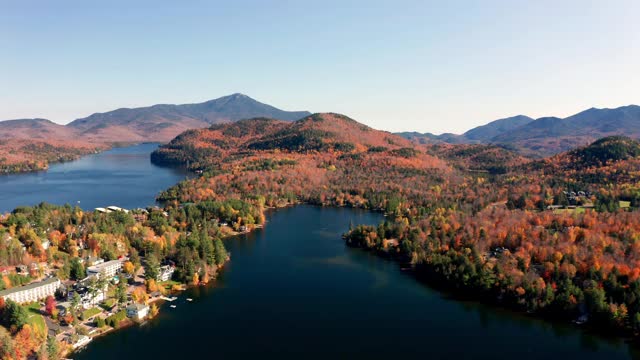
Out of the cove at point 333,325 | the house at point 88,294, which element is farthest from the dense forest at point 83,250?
the cove at point 333,325

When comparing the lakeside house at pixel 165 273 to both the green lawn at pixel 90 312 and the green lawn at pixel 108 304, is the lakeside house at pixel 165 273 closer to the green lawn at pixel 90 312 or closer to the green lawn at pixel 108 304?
the green lawn at pixel 108 304

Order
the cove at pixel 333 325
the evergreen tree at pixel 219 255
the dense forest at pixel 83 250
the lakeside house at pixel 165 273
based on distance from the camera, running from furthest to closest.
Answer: the evergreen tree at pixel 219 255
the lakeside house at pixel 165 273
the cove at pixel 333 325
the dense forest at pixel 83 250

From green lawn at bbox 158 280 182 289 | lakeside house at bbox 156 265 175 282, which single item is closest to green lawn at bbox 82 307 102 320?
green lawn at bbox 158 280 182 289

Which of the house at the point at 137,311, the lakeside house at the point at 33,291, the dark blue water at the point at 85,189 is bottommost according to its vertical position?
the house at the point at 137,311

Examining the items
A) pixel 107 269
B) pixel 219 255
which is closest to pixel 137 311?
pixel 107 269

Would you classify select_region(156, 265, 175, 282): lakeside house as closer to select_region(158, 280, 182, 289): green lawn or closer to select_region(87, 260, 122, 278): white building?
select_region(158, 280, 182, 289): green lawn

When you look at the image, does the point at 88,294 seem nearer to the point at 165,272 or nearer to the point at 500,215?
the point at 165,272

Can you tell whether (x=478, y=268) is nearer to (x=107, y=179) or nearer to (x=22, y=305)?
(x=22, y=305)
